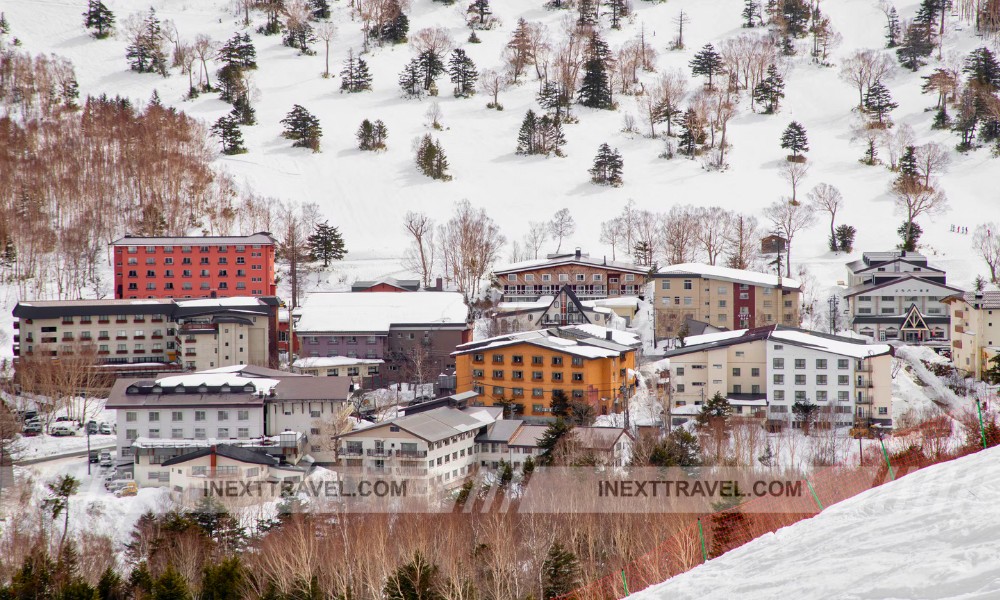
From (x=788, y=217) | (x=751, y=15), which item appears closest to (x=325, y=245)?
(x=788, y=217)

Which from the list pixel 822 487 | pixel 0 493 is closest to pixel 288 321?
pixel 0 493

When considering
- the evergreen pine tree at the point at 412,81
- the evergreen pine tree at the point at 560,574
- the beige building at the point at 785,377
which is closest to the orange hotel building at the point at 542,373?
the beige building at the point at 785,377

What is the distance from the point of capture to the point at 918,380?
2588 centimetres

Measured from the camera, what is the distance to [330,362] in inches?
1104

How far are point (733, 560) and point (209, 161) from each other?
43.4 metres

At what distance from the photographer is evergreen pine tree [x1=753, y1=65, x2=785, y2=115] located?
179 feet

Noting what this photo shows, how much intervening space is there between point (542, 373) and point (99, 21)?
4980 cm

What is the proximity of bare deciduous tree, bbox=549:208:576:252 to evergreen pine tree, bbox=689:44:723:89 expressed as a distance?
63.5ft

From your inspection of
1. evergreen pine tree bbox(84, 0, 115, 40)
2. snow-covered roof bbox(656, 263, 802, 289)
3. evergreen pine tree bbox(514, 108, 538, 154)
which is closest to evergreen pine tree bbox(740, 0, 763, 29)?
evergreen pine tree bbox(514, 108, 538, 154)

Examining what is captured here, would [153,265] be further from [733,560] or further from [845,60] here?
[845,60]

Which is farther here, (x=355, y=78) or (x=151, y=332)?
(x=355, y=78)

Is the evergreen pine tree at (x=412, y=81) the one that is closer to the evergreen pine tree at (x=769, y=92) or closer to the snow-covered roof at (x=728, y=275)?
the evergreen pine tree at (x=769, y=92)

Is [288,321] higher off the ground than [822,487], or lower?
higher

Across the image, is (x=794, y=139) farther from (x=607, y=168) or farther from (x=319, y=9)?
(x=319, y=9)
